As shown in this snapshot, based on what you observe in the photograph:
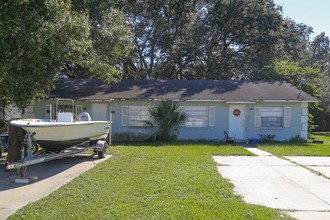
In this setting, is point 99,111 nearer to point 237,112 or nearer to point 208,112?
point 208,112

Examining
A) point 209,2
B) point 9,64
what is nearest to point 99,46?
point 9,64

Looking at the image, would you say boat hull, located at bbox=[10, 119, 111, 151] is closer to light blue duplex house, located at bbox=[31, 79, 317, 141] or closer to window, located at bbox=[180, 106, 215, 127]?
light blue duplex house, located at bbox=[31, 79, 317, 141]

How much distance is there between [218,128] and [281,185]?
12143mm

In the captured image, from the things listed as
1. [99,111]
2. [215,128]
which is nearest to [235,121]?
[215,128]

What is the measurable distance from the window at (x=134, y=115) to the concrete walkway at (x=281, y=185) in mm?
8620

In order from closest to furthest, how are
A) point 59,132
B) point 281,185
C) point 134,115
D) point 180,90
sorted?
point 281,185
point 59,132
point 134,115
point 180,90

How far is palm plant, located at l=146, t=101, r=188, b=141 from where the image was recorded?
19.3 metres

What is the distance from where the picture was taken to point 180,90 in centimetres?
2189

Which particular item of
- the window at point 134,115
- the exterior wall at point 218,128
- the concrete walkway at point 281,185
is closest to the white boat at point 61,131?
the concrete walkway at point 281,185

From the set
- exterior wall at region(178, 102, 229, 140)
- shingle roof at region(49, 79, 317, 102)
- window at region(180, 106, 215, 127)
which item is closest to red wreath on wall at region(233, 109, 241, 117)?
exterior wall at region(178, 102, 229, 140)

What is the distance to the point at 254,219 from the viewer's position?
551 centimetres

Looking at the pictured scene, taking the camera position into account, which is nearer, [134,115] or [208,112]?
[208,112]

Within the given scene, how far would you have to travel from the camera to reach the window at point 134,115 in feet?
67.8

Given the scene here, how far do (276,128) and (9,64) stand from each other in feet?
51.3
